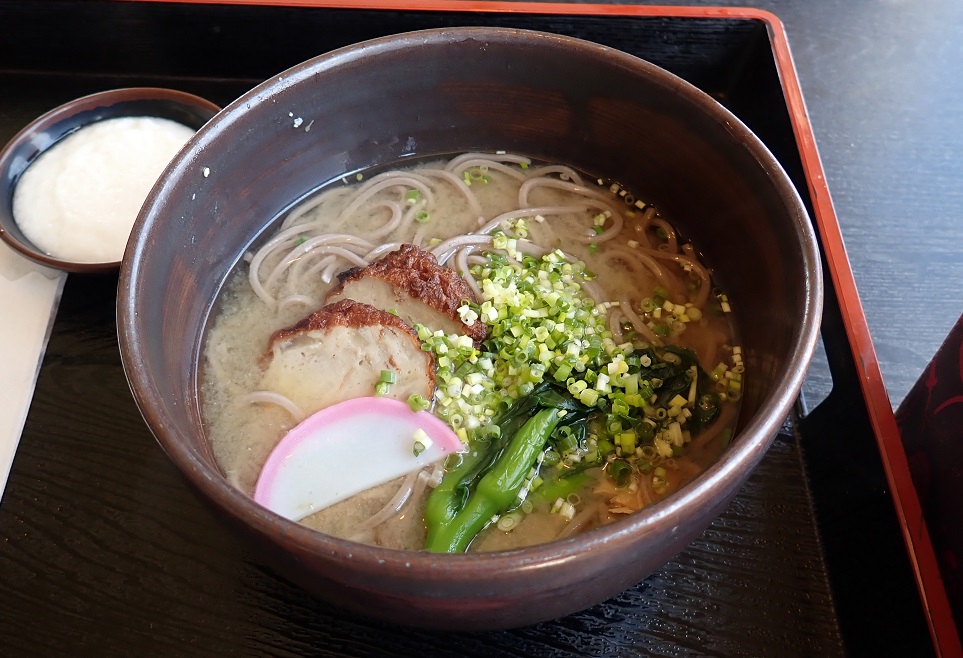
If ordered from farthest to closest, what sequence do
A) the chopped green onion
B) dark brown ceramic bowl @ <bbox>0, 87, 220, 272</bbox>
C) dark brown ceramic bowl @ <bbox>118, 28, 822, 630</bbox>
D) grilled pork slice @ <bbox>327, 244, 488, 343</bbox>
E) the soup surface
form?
dark brown ceramic bowl @ <bbox>0, 87, 220, 272</bbox>, grilled pork slice @ <bbox>327, 244, 488, 343</bbox>, the chopped green onion, the soup surface, dark brown ceramic bowl @ <bbox>118, 28, 822, 630</bbox>

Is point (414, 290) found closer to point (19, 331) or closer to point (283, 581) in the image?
point (283, 581)

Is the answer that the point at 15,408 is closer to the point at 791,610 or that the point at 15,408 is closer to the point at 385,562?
the point at 385,562

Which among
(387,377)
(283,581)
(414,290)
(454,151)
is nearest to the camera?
(283,581)

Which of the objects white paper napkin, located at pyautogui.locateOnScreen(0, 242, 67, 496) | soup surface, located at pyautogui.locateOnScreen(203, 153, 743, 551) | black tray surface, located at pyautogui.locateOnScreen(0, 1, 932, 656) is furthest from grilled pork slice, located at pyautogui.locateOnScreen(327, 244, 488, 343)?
white paper napkin, located at pyautogui.locateOnScreen(0, 242, 67, 496)

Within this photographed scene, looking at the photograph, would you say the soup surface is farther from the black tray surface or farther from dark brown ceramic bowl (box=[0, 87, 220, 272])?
dark brown ceramic bowl (box=[0, 87, 220, 272])

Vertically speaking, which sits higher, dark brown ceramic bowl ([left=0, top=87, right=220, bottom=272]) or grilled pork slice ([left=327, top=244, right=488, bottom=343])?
dark brown ceramic bowl ([left=0, top=87, right=220, bottom=272])

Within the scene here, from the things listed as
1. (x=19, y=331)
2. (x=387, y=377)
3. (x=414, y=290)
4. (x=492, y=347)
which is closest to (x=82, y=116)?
(x=19, y=331)

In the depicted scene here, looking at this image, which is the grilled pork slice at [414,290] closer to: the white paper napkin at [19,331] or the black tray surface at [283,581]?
the black tray surface at [283,581]

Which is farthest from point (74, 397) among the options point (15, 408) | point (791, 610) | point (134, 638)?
point (791, 610)
